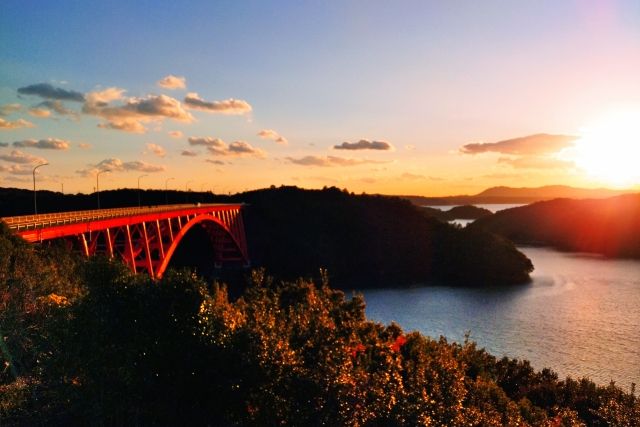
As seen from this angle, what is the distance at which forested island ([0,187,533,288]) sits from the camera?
4385 inches

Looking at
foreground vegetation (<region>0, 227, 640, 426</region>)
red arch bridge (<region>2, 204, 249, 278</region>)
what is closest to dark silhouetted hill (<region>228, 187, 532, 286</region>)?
red arch bridge (<region>2, 204, 249, 278</region>)

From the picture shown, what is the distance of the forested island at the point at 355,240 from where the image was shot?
11138 centimetres

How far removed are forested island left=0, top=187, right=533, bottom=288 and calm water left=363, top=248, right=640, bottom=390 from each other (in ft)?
45.4

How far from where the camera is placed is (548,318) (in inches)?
2493

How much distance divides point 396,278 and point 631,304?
160ft

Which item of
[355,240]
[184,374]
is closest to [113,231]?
[184,374]

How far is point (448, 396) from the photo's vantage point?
16719 mm

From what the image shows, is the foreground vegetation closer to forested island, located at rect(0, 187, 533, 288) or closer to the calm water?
the calm water

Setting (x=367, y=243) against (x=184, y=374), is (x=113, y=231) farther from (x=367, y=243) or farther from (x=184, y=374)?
(x=367, y=243)

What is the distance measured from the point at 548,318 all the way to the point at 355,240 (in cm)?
7064

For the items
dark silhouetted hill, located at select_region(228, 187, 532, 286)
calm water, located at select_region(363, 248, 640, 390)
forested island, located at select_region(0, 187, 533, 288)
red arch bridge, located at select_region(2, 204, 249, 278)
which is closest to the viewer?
red arch bridge, located at select_region(2, 204, 249, 278)

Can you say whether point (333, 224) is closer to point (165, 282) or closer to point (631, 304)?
point (631, 304)

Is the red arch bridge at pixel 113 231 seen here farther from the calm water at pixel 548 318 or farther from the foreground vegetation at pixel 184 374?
the calm water at pixel 548 318

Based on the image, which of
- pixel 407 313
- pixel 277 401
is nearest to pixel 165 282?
pixel 277 401
